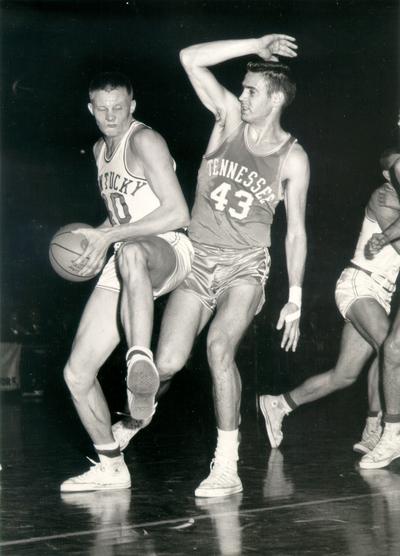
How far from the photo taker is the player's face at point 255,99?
4.64 m

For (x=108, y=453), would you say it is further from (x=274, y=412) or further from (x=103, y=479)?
(x=274, y=412)

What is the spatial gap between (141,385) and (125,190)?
115 centimetres

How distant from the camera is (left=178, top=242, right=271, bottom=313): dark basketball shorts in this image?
464 cm

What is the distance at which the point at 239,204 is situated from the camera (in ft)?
15.4

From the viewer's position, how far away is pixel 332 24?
8.96 meters

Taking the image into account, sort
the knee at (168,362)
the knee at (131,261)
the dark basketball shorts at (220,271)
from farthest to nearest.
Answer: the dark basketball shorts at (220,271)
the knee at (168,362)
the knee at (131,261)

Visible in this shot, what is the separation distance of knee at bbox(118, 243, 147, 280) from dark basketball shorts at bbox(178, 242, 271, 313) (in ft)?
1.96

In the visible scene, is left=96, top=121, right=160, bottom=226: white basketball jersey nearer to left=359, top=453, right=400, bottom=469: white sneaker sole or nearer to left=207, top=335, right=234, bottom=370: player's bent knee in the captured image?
left=207, top=335, right=234, bottom=370: player's bent knee

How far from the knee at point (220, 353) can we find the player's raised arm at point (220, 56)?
3.94 ft

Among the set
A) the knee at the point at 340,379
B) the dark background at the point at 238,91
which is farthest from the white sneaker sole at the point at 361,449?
the dark background at the point at 238,91

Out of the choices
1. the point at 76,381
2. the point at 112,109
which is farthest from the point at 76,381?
the point at 112,109

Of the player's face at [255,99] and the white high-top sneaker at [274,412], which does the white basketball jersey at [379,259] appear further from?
the player's face at [255,99]

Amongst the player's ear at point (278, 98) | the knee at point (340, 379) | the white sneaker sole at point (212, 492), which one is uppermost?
the player's ear at point (278, 98)

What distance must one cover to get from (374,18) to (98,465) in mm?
5762
